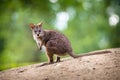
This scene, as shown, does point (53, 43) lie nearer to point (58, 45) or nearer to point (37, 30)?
point (58, 45)

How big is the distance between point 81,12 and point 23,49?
5.24 m

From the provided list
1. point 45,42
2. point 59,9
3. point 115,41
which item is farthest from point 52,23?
point 45,42

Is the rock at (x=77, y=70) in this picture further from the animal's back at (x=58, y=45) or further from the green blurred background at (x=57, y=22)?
the green blurred background at (x=57, y=22)

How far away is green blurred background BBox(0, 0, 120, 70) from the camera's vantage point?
1043 inches

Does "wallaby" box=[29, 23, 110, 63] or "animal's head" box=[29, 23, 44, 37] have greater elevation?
"animal's head" box=[29, 23, 44, 37]

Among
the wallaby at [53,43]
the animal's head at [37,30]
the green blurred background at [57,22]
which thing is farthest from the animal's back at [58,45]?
the green blurred background at [57,22]

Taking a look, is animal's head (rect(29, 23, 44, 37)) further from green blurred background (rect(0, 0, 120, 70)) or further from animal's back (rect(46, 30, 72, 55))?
green blurred background (rect(0, 0, 120, 70))

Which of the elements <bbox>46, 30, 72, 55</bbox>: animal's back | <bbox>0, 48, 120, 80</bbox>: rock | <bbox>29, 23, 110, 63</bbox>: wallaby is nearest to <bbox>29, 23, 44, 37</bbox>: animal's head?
<bbox>29, 23, 110, 63</bbox>: wallaby

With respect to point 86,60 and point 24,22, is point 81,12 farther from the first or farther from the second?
point 86,60

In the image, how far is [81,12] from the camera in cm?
3086

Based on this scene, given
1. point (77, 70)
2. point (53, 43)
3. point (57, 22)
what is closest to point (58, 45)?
point (53, 43)

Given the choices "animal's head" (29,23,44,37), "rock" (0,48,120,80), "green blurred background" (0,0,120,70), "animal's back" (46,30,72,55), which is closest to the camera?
"rock" (0,48,120,80)

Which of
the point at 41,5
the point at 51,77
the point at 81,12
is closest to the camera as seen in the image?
the point at 51,77

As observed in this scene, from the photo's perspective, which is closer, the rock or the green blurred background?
the rock
